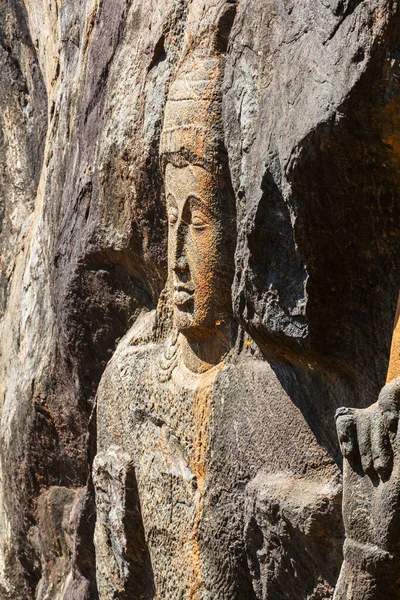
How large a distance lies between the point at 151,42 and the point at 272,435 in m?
1.03

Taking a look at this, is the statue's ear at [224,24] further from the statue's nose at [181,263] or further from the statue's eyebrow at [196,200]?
the statue's nose at [181,263]

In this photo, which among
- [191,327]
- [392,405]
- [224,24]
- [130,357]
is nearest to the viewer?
[392,405]

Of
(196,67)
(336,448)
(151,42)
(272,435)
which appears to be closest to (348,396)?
(336,448)

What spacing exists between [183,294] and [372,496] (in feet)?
2.75

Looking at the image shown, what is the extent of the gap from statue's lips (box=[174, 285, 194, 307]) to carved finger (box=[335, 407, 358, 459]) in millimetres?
747

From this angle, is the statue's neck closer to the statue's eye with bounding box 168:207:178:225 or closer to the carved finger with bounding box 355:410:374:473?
the statue's eye with bounding box 168:207:178:225

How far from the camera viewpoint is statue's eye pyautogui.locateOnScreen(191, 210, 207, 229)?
6.87ft

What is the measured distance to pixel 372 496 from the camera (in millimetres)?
1424

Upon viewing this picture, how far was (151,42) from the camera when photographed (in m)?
2.42

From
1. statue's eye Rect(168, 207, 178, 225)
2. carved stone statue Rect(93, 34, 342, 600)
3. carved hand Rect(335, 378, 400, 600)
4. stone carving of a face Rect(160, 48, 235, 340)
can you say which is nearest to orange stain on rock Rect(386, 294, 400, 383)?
carved hand Rect(335, 378, 400, 600)

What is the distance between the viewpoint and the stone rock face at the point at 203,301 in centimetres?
160

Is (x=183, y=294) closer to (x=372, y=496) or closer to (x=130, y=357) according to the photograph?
(x=130, y=357)

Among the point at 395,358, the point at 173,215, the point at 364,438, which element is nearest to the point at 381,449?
the point at 364,438

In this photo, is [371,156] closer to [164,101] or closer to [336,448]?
[336,448]
